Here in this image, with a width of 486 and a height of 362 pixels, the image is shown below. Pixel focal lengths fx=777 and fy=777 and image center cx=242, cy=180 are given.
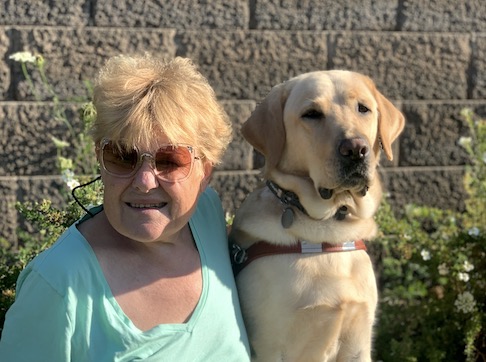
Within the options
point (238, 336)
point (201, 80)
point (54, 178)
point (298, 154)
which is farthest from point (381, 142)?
point (54, 178)

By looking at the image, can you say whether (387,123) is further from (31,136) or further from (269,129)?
(31,136)

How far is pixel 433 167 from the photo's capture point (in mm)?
5262

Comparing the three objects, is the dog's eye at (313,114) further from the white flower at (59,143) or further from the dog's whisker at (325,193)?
the white flower at (59,143)

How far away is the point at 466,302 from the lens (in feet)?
13.4

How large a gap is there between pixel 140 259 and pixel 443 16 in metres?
3.40

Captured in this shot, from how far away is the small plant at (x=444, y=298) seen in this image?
4102mm

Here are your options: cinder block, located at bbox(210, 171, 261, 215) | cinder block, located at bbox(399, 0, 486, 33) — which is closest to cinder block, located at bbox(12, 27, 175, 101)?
cinder block, located at bbox(210, 171, 261, 215)

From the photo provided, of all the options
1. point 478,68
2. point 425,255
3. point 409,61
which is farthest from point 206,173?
point 478,68

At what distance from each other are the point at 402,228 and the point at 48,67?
2235 mm

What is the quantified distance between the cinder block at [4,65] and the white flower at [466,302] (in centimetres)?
279

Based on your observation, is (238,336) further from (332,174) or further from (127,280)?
(332,174)

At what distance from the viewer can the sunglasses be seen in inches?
94.6

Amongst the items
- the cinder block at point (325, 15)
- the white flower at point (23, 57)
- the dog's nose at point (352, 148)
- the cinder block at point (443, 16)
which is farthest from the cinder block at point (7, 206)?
the cinder block at point (443, 16)

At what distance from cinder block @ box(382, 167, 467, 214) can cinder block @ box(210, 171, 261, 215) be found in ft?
3.00
